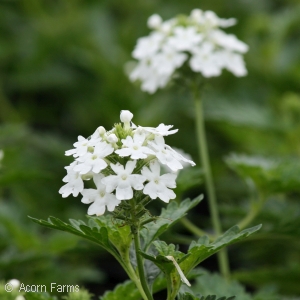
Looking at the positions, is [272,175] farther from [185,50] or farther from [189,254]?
[189,254]

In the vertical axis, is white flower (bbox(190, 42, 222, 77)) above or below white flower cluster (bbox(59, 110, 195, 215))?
above

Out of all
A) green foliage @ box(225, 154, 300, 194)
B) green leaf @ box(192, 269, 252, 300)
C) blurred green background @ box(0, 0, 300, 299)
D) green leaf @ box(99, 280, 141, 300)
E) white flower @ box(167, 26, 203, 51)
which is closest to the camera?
green leaf @ box(99, 280, 141, 300)

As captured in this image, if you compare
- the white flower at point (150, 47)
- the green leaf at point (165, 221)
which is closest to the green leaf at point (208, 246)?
the green leaf at point (165, 221)

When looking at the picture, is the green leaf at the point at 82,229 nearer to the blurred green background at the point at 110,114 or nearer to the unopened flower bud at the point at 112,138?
the unopened flower bud at the point at 112,138

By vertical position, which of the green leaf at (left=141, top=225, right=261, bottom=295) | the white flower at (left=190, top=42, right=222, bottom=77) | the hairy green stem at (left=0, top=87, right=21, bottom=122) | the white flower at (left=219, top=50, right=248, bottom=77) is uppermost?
the hairy green stem at (left=0, top=87, right=21, bottom=122)

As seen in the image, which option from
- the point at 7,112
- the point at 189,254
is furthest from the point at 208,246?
the point at 7,112

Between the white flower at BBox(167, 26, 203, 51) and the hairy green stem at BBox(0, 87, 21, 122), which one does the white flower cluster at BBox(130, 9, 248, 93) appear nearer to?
the white flower at BBox(167, 26, 203, 51)

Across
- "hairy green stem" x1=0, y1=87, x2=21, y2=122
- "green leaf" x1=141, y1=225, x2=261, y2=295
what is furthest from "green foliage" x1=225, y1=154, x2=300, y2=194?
"hairy green stem" x1=0, y1=87, x2=21, y2=122
